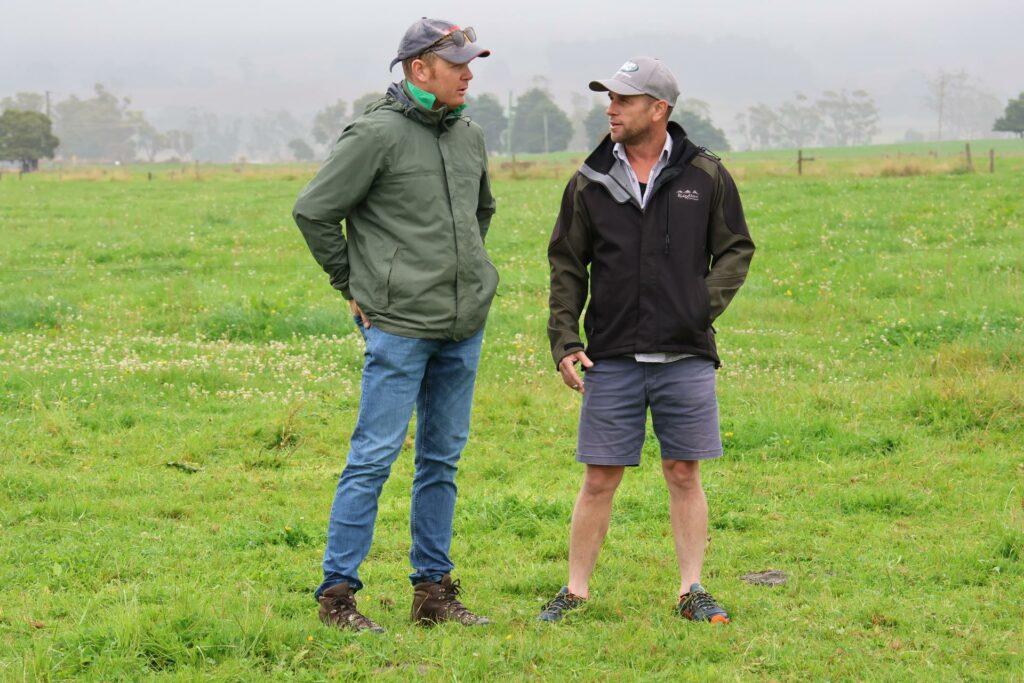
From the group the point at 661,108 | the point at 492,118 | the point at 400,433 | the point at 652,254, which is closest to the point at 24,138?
the point at 492,118

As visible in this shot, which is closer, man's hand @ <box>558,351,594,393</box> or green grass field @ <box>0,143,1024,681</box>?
green grass field @ <box>0,143,1024,681</box>

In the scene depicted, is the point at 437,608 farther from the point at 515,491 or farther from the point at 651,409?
the point at 515,491

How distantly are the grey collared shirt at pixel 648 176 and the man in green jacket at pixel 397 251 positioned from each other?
Answer: 0.77 meters

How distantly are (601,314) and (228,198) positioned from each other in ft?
100.0

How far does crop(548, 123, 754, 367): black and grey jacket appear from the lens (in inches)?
209

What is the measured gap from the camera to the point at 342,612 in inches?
203

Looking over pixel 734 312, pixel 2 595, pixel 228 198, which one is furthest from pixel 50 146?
pixel 2 595

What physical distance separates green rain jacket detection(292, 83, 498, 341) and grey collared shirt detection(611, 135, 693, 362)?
0.78m

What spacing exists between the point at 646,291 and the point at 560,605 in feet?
5.37

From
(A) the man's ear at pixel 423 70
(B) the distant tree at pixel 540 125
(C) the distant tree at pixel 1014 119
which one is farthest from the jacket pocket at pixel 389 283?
(B) the distant tree at pixel 540 125

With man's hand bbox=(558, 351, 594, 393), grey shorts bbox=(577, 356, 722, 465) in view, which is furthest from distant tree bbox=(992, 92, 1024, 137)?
man's hand bbox=(558, 351, 594, 393)

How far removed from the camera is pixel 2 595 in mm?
5680

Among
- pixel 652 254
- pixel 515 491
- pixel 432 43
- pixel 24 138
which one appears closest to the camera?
pixel 432 43

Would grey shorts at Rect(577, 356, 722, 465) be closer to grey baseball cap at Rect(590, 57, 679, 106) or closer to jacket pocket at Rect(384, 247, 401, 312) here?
jacket pocket at Rect(384, 247, 401, 312)
